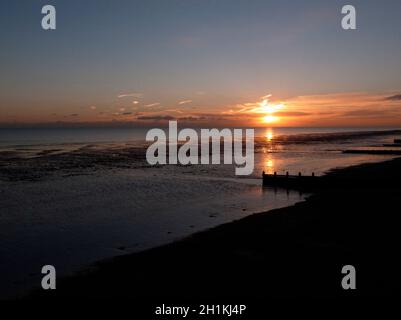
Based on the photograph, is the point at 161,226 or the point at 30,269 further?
the point at 161,226

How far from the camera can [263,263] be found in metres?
15.5

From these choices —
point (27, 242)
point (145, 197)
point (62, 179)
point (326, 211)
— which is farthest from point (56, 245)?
point (62, 179)

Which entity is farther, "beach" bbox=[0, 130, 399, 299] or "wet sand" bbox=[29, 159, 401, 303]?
"beach" bbox=[0, 130, 399, 299]

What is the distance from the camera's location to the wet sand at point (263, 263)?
43.0 feet

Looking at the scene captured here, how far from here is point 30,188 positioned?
37344 mm

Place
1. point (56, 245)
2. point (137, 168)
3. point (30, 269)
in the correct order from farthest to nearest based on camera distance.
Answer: point (137, 168) < point (56, 245) < point (30, 269)

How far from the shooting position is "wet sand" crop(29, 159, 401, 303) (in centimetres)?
1311

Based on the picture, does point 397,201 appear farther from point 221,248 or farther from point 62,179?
point 62,179

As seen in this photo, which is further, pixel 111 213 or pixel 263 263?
pixel 111 213

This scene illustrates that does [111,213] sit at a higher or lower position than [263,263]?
lower

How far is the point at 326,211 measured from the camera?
24.5m

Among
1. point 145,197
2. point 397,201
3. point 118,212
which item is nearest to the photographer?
point 397,201

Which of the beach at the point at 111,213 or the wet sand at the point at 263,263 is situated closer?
the wet sand at the point at 263,263

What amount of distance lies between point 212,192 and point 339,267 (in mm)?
20985
